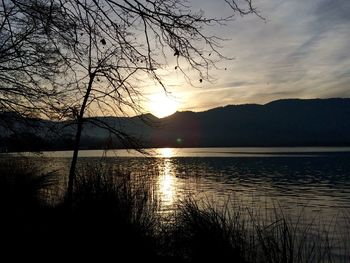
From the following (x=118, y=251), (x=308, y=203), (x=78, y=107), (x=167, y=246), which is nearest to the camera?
(x=118, y=251)

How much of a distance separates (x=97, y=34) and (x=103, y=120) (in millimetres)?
4430

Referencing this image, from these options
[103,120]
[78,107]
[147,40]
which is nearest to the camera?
[147,40]

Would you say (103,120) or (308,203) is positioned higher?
(103,120)

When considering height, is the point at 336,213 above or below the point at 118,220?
below

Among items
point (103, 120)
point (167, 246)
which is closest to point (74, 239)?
point (167, 246)

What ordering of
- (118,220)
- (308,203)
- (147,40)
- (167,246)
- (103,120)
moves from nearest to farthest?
(147,40) < (118,220) < (167,246) < (103,120) < (308,203)

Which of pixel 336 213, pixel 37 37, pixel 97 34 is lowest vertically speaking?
pixel 336 213

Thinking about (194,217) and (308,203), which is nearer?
(194,217)

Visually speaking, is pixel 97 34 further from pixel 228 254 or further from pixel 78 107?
pixel 78 107

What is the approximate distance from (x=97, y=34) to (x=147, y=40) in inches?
23.7

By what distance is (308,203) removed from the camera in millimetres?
28234

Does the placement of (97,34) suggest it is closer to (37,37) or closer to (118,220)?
(118,220)

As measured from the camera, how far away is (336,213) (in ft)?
77.7

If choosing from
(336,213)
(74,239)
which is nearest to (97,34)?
(74,239)
